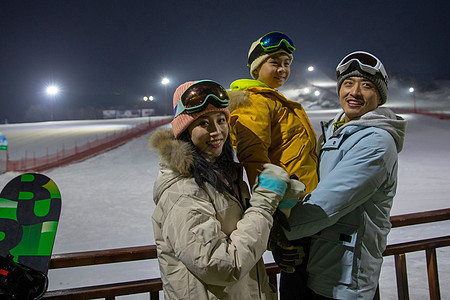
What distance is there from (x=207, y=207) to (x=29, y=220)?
1.58m

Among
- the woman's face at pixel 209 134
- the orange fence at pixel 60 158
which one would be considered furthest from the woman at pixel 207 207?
the orange fence at pixel 60 158

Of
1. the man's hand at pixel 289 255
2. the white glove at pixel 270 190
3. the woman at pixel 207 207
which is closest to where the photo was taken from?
the woman at pixel 207 207

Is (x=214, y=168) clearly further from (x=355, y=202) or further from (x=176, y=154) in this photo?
(x=355, y=202)

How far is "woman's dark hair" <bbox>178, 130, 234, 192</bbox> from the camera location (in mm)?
1609

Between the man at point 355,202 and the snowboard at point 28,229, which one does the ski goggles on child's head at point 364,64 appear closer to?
the man at point 355,202

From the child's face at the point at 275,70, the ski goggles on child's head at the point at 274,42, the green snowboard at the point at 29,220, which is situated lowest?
the green snowboard at the point at 29,220

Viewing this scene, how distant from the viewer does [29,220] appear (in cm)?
241

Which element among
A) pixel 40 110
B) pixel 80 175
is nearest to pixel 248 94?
pixel 80 175

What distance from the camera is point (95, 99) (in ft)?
362

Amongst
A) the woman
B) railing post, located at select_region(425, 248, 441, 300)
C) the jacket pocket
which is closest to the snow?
the woman

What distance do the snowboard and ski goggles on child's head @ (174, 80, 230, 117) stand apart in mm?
1317

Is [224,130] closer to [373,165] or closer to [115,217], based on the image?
[373,165]

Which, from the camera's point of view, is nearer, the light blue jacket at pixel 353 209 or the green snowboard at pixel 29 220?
the light blue jacket at pixel 353 209

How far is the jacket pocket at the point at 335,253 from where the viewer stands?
1.75m
